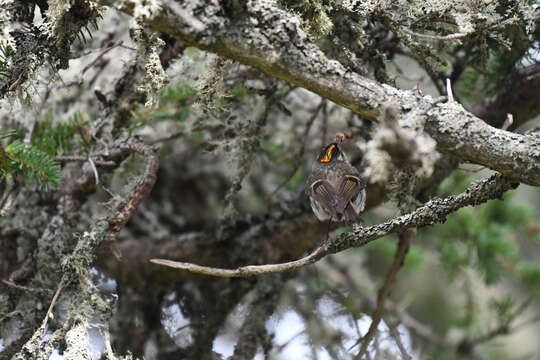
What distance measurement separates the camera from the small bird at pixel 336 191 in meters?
2.99

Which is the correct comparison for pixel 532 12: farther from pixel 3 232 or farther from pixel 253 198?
pixel 253 198

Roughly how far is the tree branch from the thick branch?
11cm

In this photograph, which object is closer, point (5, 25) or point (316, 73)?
point (316, 73)

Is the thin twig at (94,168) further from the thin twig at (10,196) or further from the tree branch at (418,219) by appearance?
the tree branch at (418,219)

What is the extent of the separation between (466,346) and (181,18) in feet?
12.2

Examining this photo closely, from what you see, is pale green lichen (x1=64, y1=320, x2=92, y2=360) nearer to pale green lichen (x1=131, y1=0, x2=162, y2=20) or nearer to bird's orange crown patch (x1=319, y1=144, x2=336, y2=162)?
pale green lichen (x1=131, y1=0, x2=162, y2=20)

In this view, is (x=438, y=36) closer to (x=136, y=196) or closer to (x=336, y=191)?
(x=336, y=191)

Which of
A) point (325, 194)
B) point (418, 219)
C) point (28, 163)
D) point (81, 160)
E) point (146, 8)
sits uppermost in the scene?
point (146, 8)

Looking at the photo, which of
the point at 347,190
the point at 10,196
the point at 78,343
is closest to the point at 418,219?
the point at 347,190

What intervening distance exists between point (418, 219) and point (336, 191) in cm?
102

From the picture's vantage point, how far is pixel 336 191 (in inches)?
121

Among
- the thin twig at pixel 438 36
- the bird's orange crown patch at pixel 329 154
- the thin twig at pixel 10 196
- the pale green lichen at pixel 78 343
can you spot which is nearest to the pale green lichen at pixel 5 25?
the thin twig at pixel 10 196

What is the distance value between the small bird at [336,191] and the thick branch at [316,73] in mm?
1061

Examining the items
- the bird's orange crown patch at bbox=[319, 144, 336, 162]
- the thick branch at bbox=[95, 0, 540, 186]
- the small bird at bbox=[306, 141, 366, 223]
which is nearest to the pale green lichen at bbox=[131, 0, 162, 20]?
the thick branch at bbox=[95, 0, 540, 186]
